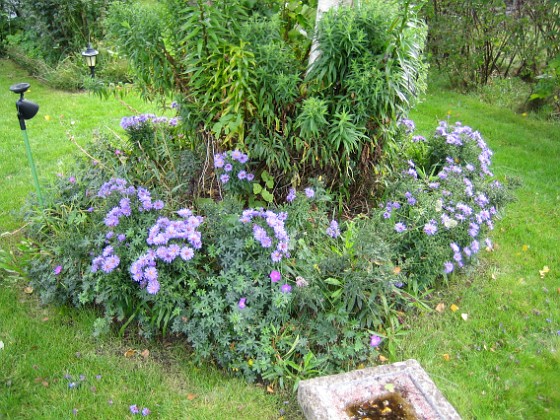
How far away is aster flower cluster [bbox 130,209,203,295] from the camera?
2.90 metres

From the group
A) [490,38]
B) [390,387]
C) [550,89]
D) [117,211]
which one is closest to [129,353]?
Answer: [117,211]

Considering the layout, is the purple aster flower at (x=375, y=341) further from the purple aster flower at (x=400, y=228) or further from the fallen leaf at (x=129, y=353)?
the fallen leaf at (x=129, y=353)

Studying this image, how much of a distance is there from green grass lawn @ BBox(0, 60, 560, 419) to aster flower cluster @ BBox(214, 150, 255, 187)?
43.3 inches

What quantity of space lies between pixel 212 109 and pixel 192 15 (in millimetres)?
581

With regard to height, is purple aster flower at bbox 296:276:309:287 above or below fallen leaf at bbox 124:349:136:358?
above

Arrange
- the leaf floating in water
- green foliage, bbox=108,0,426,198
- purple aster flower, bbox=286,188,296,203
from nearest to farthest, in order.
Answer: the leaf floating in water → green foliage, bbox=108,0,426,198 → purple aster flower, bbox=286,188,296,203

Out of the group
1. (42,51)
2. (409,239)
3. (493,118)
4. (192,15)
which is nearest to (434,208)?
(409,239)

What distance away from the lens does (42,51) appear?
7820mm

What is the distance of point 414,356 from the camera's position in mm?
3156

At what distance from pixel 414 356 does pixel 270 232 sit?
3.72 feet

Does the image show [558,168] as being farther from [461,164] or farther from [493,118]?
[461,164]

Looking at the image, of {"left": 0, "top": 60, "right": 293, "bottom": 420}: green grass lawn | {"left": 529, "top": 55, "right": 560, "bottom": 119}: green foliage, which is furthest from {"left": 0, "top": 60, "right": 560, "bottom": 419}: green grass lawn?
{"left": 529, "top": 55, "right": 560, "bottom": 119}: green foliage

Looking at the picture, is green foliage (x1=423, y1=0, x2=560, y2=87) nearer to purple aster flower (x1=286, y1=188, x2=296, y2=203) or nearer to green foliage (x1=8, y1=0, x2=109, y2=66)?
purple aster flower (x1=286, y1=188, x2=296, y2=203)

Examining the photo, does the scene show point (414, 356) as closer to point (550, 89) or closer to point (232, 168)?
point (232, 168)
